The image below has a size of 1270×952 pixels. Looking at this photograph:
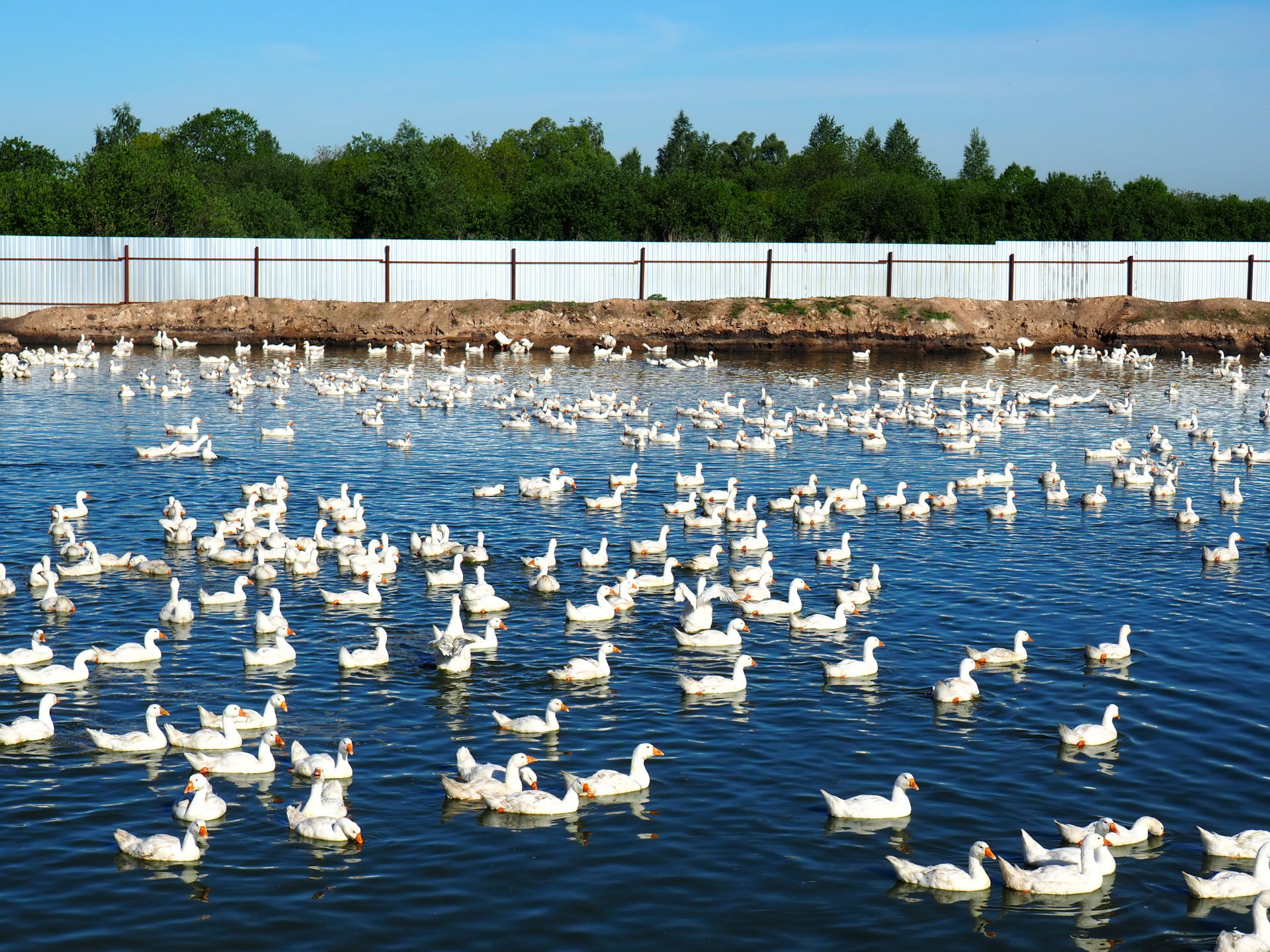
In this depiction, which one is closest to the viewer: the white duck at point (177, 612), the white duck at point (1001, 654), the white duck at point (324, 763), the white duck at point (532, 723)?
the white duck at point (324, 763)

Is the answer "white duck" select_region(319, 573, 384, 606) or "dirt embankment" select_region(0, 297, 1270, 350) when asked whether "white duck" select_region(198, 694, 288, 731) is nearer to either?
"white duck" select_region(319, 573, 384, 606)

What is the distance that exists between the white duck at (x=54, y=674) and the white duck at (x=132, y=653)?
1.51ft

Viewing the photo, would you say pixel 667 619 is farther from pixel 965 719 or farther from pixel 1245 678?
pixel 1245 678

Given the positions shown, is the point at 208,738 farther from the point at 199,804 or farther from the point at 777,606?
the point at 777,606

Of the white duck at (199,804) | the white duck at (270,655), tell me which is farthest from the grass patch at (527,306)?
the white duck at (199,804)

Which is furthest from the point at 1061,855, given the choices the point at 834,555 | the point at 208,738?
the point at 834,555

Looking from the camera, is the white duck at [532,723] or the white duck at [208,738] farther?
the white duck at [532,723]

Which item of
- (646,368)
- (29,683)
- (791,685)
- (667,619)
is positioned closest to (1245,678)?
(791,685)

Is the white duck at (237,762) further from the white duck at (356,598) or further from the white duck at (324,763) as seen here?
the white duck at (356,598)

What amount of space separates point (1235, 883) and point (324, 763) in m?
10.3

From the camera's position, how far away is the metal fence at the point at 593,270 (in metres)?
74.1

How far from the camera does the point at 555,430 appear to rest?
147 ft

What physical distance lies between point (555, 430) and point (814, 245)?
122 ft

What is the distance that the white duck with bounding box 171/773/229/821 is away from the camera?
15789 mm
